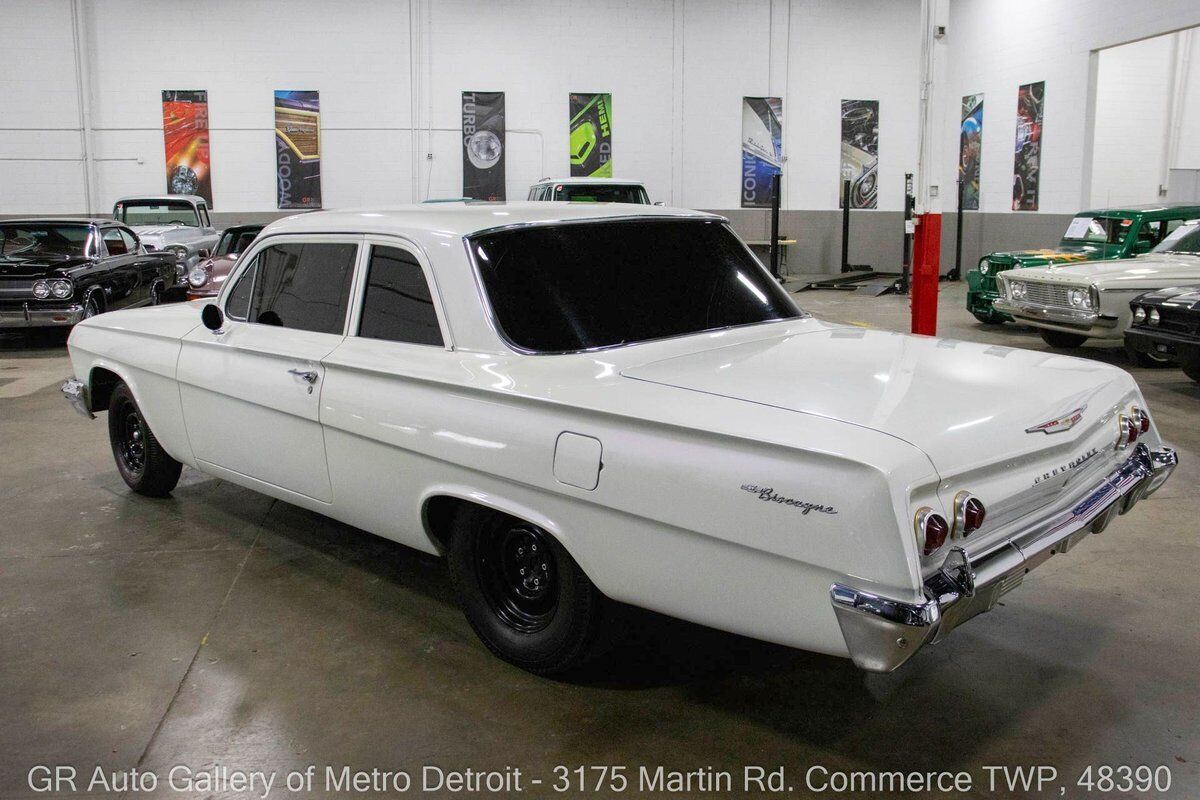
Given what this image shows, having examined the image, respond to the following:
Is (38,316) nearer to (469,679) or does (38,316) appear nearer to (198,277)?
(198,277)

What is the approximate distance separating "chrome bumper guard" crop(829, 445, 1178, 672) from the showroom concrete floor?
0.55 meters

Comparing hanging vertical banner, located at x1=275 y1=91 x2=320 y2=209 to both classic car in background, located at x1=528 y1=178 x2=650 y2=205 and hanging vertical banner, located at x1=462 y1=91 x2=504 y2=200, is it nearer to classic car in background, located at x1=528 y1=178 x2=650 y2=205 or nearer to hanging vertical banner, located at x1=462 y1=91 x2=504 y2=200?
hanging vertical banner, located at x1=462 y1=91 x2=504 y2=200

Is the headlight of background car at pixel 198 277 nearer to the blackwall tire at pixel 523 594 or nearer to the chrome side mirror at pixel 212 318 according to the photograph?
the chrome side mirror at pixel 212 318

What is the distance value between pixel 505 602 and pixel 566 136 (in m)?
15.8

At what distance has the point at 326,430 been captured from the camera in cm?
364

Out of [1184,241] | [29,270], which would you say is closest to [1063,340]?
[1184,241]

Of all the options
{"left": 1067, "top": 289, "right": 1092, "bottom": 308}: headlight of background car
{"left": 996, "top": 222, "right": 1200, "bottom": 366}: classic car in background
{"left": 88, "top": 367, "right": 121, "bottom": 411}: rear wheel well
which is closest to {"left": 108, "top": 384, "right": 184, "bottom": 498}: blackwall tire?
{"left": 88, "top": 367, "right": 121, "bottom": 411}: rear wheel well

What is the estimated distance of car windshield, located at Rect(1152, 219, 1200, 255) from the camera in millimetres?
9836

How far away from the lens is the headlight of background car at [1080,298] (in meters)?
9.16

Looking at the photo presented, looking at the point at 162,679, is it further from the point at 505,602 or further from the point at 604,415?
the point at 604,415

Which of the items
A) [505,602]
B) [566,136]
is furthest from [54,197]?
[505,602]

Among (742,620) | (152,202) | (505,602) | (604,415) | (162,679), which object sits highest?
(152,202)

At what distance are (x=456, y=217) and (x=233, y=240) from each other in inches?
400

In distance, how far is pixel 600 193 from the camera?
12227mm
